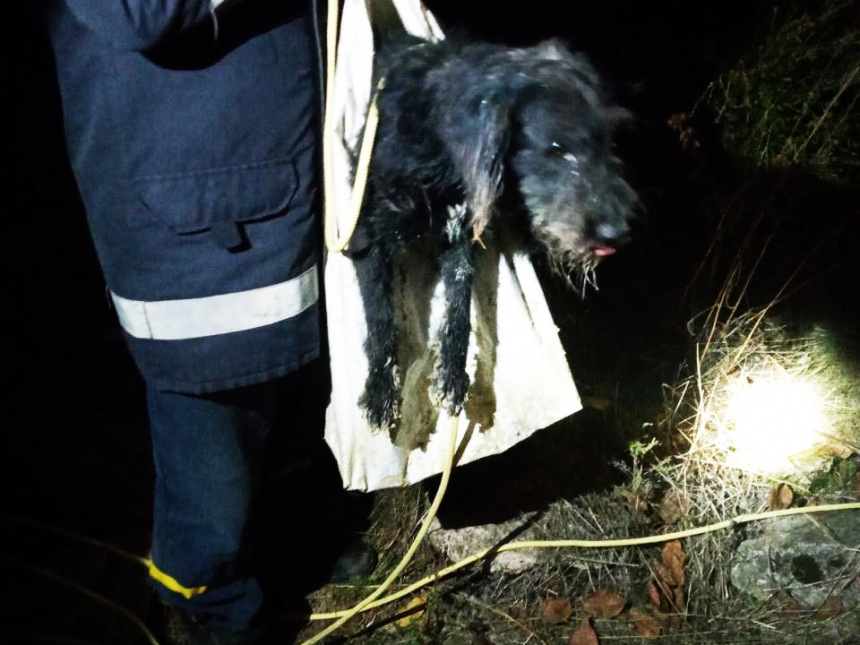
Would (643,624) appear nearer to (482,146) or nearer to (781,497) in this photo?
(781,497)

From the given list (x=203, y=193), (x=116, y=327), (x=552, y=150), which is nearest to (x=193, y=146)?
(x=203, y=193)

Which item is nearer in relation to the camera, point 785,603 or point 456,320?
point 456,320

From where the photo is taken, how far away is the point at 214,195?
110cm

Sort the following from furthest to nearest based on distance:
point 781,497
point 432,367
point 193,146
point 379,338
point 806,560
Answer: point 781,497 → point 806,560 → point 432,367 → point 379,338 → point 193,146

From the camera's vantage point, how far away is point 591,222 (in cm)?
117

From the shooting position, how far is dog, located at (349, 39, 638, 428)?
1091 mm

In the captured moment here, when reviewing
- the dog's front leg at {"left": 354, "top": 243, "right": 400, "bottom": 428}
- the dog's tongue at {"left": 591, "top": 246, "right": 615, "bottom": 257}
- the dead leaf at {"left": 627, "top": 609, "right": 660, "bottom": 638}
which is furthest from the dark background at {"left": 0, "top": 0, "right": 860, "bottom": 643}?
the dog's front leg at {"left": 354, "top": 243, "right": 400, "bottom": 428}

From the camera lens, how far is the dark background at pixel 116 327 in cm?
182

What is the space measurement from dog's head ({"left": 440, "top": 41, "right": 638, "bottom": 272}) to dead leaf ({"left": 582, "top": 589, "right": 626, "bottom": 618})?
4.06 ft

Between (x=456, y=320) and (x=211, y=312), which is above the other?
(x=211, y=312)

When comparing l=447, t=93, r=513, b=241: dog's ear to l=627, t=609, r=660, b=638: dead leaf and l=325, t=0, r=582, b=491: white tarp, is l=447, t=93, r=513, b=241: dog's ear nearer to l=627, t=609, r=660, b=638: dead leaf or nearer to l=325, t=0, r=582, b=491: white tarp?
l=325, t=0, r=582, b=491: white tarp

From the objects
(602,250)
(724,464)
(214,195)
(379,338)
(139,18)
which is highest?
(139,18)

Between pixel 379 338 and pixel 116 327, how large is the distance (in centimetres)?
114

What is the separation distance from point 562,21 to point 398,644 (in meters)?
1.79
